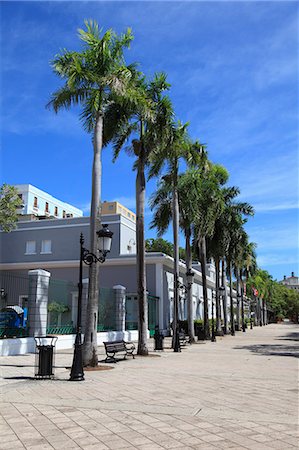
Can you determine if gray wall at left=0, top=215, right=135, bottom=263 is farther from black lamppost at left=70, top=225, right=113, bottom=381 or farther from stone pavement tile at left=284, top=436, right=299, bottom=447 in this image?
stone pavement tile at left=284, top=436, right=299, bottom=447

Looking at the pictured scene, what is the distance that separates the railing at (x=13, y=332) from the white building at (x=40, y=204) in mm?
53466

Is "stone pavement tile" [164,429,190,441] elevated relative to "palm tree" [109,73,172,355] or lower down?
lower down

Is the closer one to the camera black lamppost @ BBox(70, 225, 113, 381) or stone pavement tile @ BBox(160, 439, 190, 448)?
stone pavement tile @ BBox(160, 439, 190, 448)

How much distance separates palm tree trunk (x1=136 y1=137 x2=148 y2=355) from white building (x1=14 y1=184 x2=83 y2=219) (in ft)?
175

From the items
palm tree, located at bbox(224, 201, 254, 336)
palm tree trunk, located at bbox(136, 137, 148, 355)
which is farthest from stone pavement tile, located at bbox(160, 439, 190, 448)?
palm tree, located at bbox(224, 201, 254, 336)

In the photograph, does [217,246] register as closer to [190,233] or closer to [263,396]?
[190,233]

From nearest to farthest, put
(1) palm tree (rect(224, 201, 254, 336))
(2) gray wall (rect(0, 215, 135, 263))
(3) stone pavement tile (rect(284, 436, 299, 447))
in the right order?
(3) stone pavement tile (rect(284, 436, 299, 447)), (1) palm tree (rect(224, 201, 254, 336)), (2) gray wall (rect(0, 215, 135, 263))

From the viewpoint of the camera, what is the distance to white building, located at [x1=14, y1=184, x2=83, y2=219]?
2960 inches

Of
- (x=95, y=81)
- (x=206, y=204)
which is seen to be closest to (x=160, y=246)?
(x=206, y=204)

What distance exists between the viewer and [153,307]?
101ft

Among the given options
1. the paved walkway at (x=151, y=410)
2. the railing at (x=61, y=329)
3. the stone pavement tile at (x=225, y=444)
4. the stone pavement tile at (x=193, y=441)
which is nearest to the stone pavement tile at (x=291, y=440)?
the paved walkway at (x=151, y=410)

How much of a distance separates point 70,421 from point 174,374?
598 centimetres

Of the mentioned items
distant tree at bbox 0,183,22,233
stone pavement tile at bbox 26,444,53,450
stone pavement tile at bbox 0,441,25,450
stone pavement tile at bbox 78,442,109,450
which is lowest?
stone pavement tile at bbox 78,442,109,450

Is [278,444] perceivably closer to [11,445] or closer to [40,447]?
[40,447]
